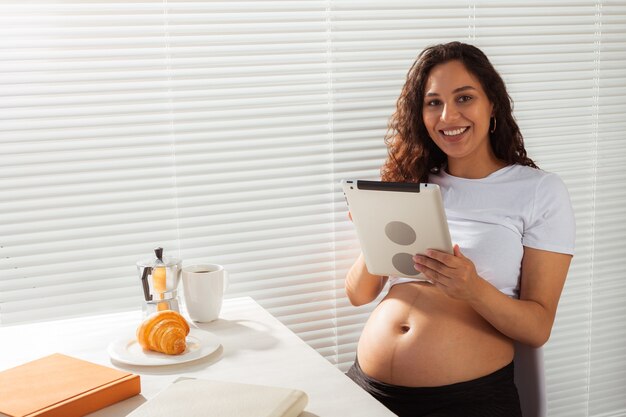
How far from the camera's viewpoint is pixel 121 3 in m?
1.69

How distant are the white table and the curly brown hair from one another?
21.9 inches

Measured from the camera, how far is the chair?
5.29 feet

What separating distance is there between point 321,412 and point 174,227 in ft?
2.81

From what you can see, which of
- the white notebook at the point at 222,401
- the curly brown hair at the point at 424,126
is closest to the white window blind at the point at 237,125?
the curly brown hair at the point at 424,126

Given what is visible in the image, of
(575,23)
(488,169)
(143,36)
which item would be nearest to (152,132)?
(143,36)

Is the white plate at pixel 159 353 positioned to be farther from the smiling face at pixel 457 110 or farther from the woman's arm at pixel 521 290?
the smiling face at pixel 457 110

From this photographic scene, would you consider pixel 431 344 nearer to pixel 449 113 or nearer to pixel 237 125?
pixel 449 113

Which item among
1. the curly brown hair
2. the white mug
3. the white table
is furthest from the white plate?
the curly brown hair

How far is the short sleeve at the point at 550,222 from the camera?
5.31 feet

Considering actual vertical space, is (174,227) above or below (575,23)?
below

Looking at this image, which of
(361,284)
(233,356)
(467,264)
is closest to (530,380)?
(467,264)

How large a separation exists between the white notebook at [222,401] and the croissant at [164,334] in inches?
8.1

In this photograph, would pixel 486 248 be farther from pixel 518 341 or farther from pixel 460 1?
pixel 460 1

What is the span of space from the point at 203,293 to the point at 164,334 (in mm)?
237
